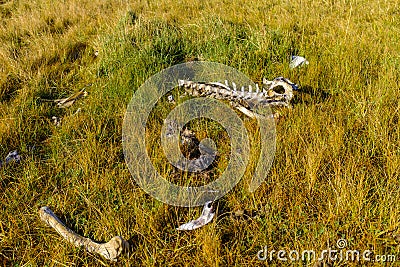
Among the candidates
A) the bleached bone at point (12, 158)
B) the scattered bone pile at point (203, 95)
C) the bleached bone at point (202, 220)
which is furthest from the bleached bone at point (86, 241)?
the bleached bone at point (12, 158)

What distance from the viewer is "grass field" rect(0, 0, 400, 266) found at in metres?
2.03

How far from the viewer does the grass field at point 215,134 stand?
79.9 inches

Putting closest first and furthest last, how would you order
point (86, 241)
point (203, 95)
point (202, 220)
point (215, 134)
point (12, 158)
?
point (86, 241) < point (202, 220) < point (12, 158) < point (215, 134) < point (203, 95)

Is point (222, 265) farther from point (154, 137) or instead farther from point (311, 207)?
point (154, 137)

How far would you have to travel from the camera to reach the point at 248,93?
130 inches

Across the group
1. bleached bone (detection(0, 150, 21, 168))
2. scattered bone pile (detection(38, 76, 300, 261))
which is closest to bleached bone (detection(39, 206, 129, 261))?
scattered bone pile (detection(38, 76, 300, 261))

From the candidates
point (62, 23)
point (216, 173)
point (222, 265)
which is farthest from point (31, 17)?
point (222, 265)

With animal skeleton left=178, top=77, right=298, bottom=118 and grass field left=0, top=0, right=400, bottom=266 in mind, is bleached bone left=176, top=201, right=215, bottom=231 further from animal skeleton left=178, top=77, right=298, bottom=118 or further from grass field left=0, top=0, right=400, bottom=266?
animal skeleton left=178, top=77, right=298, bottom=118

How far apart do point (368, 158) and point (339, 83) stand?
1.26 m

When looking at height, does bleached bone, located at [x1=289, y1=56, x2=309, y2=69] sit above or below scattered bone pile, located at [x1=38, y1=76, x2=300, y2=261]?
above

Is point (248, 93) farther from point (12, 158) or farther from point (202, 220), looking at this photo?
point (12, 158)

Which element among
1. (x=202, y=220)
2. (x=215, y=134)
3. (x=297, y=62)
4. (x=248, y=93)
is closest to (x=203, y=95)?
(x=248, y=93)

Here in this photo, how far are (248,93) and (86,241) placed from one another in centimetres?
197

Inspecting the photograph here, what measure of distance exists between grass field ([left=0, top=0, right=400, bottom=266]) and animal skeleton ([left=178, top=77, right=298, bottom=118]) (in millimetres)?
146
